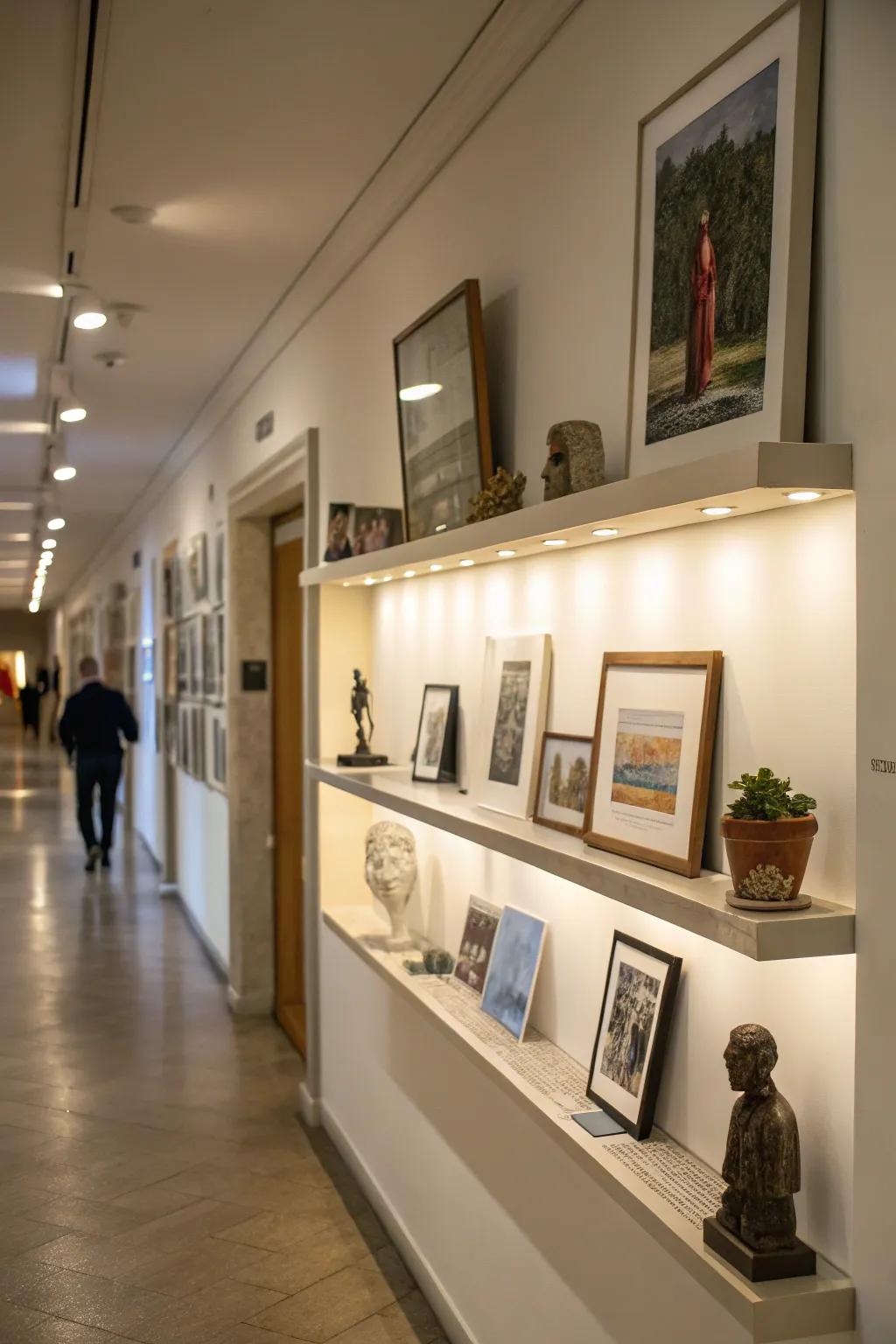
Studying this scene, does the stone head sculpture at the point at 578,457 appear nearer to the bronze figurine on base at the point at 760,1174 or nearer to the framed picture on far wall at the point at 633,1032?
the framed picture on far wall at the point at 633,1032

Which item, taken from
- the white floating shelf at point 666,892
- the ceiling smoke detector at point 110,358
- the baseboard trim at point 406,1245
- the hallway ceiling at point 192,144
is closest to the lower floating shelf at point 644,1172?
the white floating shelf at point 666,892

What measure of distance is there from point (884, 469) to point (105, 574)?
1525cm

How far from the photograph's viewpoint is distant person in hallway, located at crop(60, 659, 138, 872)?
11312 millimetres

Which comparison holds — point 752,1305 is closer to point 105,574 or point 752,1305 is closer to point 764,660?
point 764,660

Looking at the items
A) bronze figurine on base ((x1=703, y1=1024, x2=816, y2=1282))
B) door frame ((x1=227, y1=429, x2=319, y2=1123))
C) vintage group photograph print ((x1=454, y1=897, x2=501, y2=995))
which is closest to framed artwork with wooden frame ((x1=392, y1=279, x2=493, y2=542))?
vintage group photograph print ((x1=454, y1=897, x2=501, y2=995))

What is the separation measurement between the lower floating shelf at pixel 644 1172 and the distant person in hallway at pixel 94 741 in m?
8.61

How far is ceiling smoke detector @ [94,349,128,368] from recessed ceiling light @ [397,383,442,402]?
291 cm

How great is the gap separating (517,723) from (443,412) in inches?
33.8

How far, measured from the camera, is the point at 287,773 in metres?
6.29

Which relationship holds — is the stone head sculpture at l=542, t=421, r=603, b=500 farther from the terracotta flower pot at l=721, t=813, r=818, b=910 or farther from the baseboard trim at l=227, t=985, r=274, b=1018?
the baseboard trim at l=227, t=985, r=274, b=1018

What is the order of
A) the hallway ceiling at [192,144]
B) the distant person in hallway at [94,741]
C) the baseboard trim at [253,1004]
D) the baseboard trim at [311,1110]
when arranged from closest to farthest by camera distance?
the hallway ceiling at [192,144] < the baseboard trim at [311,1110] < the baseboard trim at [253,1004] < the distant person in hallway at [94,741]

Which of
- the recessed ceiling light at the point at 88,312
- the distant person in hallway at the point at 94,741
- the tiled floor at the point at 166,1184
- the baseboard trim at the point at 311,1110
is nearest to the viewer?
the tiled floor at the point at 166,1184

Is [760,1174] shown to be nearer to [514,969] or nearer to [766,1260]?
[766,1260]

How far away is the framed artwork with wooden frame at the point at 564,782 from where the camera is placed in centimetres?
246
